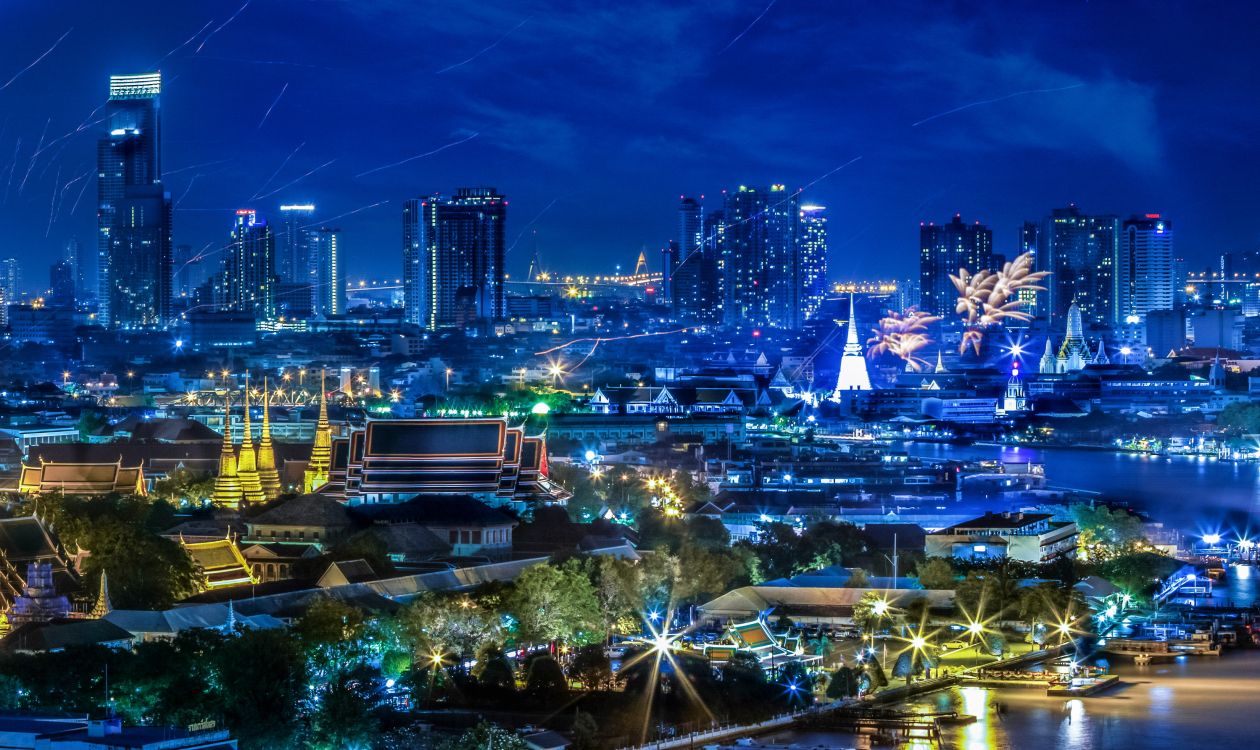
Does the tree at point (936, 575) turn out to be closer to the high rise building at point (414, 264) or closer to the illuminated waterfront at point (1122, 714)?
the illuminated waterfront at point (1122, 714)

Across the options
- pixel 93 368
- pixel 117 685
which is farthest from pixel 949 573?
pixel 93 368

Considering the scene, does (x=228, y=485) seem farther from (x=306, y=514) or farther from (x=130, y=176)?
(x=130, y=176)

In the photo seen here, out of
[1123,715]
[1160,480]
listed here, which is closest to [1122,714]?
[1123,715]

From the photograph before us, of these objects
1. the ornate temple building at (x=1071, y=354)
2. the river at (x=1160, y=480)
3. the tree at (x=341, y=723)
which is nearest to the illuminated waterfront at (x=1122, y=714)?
the tree at (x=341, y=723)

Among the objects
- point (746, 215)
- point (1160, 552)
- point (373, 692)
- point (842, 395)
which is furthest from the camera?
point (746, 215)

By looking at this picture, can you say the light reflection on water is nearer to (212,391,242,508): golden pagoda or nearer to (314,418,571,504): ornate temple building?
(314,418,571,504): ornate temple building

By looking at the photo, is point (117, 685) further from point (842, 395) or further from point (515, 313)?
point (515, 313)

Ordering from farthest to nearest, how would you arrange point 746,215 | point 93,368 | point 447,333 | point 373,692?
1. point 746,215
2. point 447,333
3. point 93,368
4. point 373,692
